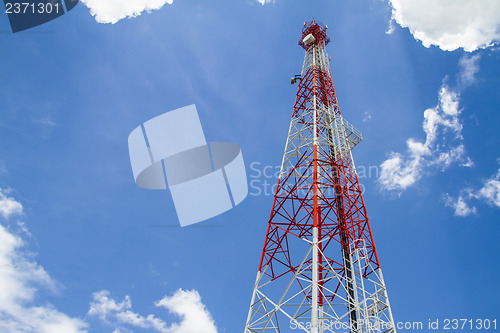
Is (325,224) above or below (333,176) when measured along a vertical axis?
below

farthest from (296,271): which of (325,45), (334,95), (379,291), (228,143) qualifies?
(325,45)

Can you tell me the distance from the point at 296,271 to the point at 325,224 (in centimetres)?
324

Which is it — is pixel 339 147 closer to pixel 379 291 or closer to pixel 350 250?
pixel 350 250

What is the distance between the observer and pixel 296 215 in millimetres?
18672

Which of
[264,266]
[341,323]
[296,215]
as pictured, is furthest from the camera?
[296,215]

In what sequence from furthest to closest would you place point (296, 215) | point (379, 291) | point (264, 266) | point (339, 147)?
point (339, 147) < point (296, 215) < point (264, 266) < point (379, 291)

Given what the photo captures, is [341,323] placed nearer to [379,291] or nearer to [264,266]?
[379,291]

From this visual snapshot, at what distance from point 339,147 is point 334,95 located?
5.81 metres

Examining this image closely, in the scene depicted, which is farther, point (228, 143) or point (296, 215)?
point (228, 143)

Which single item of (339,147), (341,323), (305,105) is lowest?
(341,323)

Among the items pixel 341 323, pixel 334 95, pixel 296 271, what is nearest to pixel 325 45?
pixel 334 95

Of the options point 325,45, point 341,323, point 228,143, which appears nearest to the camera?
point 341,323

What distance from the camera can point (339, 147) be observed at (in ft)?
73.7

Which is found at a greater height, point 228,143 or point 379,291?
point 228,143
